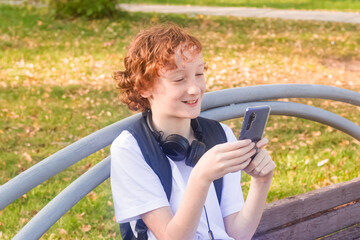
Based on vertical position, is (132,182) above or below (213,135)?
below

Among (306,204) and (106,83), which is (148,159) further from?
(106,83)

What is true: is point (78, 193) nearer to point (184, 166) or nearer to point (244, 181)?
point (184, 166)

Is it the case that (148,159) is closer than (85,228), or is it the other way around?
(148,159)

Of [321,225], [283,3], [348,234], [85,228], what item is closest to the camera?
[321,225]

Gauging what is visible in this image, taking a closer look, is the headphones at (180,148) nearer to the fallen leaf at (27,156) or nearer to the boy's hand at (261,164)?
the boy's hand at (261,164)

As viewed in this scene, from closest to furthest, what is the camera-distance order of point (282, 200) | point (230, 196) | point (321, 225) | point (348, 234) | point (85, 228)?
point (230, 196), point (282, 200), point (321, 225), point (348, 234), point (85, 228)

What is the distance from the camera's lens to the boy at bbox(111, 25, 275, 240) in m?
1.98

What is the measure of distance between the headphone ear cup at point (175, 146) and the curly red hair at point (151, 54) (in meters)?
0.19

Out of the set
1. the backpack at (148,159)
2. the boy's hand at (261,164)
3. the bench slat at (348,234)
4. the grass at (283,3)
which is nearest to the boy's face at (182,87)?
the backpack at (148,159)

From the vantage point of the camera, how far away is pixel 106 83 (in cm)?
882

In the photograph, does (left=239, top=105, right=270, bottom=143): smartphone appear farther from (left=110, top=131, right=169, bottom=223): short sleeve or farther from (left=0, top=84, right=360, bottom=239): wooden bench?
(left=0, top=84, right=360, bottom=239): wooden bench

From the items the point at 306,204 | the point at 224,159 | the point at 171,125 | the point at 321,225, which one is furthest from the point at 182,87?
the point at 321,225

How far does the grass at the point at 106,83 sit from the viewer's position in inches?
197

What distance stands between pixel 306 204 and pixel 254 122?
936 mm
